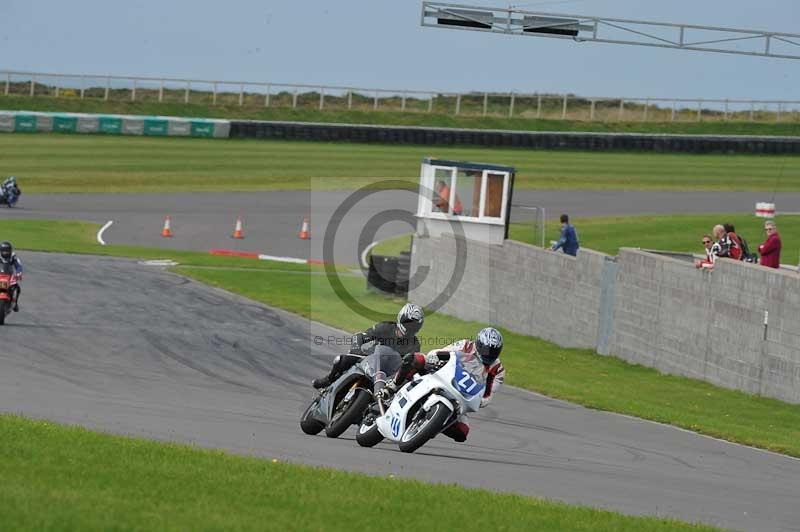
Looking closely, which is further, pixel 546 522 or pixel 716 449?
pixel 716 449

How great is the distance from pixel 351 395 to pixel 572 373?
31.1 feet

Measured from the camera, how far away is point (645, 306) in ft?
73.5

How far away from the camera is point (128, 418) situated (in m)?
13.3

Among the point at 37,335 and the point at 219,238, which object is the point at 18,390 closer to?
the point at 37,335

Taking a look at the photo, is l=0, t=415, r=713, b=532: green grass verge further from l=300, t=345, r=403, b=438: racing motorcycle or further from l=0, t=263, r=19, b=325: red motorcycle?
l=0, t=263, r=19, b=325: red motorcycle

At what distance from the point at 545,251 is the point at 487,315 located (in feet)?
7.84

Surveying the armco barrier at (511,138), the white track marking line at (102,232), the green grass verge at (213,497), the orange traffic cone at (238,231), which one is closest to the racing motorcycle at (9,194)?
the white track marking line at (102,232)

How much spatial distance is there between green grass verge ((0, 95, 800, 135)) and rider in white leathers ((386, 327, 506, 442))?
194 feet

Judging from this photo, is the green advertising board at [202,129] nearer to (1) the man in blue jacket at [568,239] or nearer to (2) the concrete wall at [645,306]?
(2) the concrete wall at [645,306]

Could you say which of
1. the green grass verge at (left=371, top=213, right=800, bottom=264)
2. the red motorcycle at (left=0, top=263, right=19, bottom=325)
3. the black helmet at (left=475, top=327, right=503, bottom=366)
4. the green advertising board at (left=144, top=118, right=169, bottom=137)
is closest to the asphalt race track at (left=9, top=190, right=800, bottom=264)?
the green grass verge at (left=371, top=213, right=800, bottom=264)

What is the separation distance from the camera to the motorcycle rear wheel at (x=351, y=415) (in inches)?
481

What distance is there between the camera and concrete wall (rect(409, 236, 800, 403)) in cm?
1902

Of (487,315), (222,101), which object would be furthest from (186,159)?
(487,315)

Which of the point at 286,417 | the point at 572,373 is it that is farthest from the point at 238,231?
the point at 286,417
